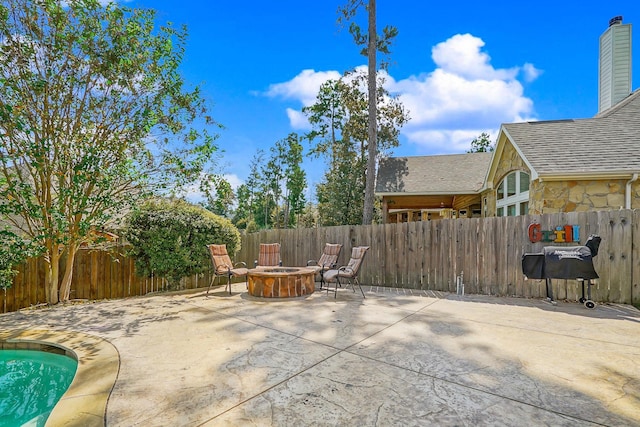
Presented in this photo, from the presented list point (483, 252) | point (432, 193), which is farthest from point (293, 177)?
point (483, 252)

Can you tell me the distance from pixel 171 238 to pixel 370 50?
28.8 ft

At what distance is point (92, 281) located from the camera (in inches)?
275

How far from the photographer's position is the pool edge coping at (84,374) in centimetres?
206

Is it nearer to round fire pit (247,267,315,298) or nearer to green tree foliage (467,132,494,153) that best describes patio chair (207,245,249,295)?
round fire pit (247,267,315,298)

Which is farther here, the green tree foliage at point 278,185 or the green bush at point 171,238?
the green tree foliage at point 278,185

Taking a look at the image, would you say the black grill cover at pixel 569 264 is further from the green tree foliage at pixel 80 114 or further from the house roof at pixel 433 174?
the house roof at pixel 433 174

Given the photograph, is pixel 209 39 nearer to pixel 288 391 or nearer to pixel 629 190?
pixel 288 391

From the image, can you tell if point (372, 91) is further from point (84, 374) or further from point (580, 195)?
point (84, 374)

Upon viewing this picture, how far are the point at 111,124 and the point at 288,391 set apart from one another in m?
5.71

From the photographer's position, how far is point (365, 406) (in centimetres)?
220

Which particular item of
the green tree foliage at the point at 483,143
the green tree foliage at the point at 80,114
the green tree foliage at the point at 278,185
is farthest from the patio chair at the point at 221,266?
the green tree foliage at the point at 483,143

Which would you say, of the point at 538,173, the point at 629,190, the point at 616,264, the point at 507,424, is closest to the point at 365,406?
the point at 507,424

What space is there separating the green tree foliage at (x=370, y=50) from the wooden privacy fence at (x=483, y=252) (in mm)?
2845

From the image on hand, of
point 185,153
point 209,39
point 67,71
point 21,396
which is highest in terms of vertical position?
point 209,39
